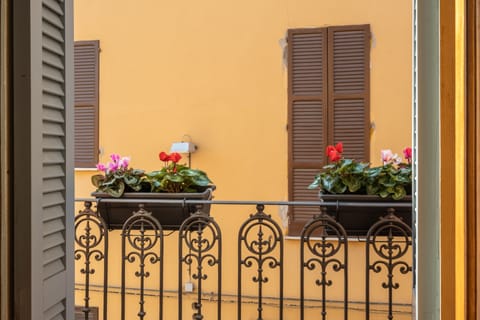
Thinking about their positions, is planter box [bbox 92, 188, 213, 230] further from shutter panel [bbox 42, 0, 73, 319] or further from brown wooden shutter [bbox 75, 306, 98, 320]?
brown wooden shutter [bbox 75, 306, 98, 320]

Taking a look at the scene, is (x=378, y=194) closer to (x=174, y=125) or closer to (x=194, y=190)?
(x=194, y=190)

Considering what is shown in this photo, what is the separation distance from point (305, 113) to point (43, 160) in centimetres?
357

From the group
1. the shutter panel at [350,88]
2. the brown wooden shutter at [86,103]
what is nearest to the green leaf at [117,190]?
the shutter panel at [350,88]

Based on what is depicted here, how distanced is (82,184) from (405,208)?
142 inches

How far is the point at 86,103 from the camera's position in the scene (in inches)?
208

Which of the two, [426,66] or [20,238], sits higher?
[426,66]

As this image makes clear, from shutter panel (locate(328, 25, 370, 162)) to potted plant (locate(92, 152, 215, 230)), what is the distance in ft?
6.48

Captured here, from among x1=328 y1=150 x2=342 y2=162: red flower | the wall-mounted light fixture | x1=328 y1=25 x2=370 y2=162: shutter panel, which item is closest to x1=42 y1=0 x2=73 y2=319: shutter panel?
x1=328 y1=150 x2=342 y2=162: red flower

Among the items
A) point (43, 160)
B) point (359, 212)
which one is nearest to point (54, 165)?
point (43, 160)

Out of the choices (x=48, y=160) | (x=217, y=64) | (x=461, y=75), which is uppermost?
(x=217, y=64)

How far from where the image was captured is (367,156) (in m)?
4.60

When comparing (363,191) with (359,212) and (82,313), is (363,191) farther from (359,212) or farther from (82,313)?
(82,313)

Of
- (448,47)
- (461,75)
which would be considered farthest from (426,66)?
(461,75)

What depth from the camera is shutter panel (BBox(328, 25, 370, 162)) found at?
4.60 metres
